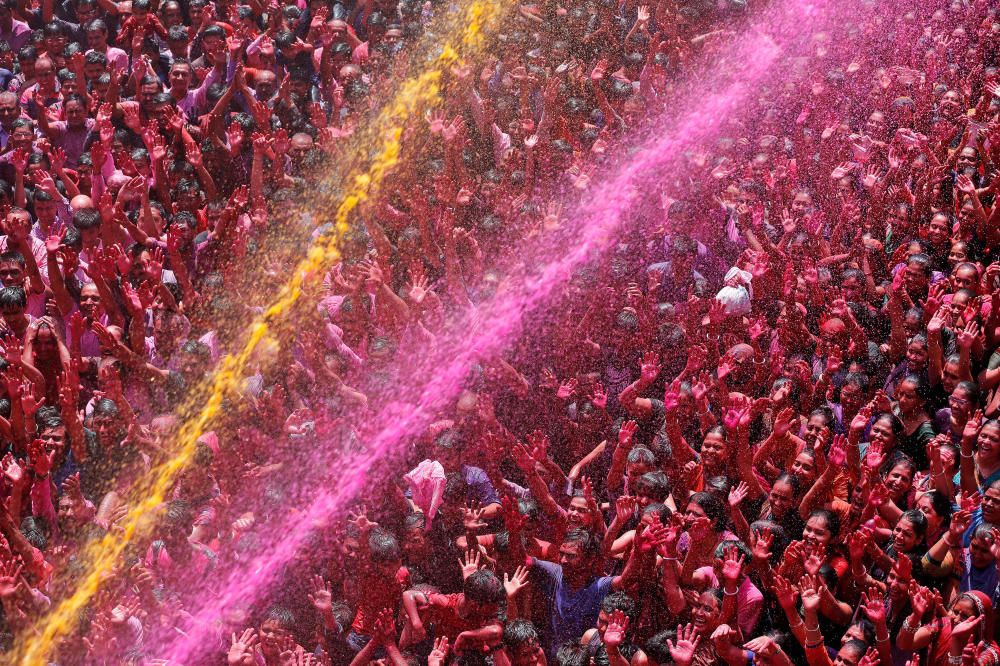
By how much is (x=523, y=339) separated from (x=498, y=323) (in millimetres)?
226

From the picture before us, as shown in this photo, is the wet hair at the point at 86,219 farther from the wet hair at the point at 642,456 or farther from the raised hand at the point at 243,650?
the wet hair at the point at 642,456

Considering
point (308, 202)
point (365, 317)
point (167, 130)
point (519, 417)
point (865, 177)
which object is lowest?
point (865, 177)

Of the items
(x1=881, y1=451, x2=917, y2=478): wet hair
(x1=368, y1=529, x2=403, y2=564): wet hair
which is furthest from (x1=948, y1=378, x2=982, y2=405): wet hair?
(x1=368, y1=529, x2=403, y2=564): wet hair

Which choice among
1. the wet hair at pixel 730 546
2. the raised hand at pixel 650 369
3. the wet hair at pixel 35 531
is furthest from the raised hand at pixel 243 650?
the raised hand at pixel 650 369

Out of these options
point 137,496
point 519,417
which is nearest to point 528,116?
point 519,417

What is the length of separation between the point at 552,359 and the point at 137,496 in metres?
2.50

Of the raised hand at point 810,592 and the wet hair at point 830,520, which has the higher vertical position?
the raised hand at point 810,592

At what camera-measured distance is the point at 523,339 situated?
716cm

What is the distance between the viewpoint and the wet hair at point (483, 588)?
17.7 ft

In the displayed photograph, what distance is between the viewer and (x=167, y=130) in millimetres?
8375

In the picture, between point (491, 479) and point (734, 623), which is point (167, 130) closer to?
point (491, 479)

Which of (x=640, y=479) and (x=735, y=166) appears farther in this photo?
(x=735, y=166)

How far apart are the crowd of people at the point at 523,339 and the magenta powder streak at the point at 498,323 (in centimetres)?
10

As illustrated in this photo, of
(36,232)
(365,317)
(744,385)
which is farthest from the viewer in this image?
(36,232)
